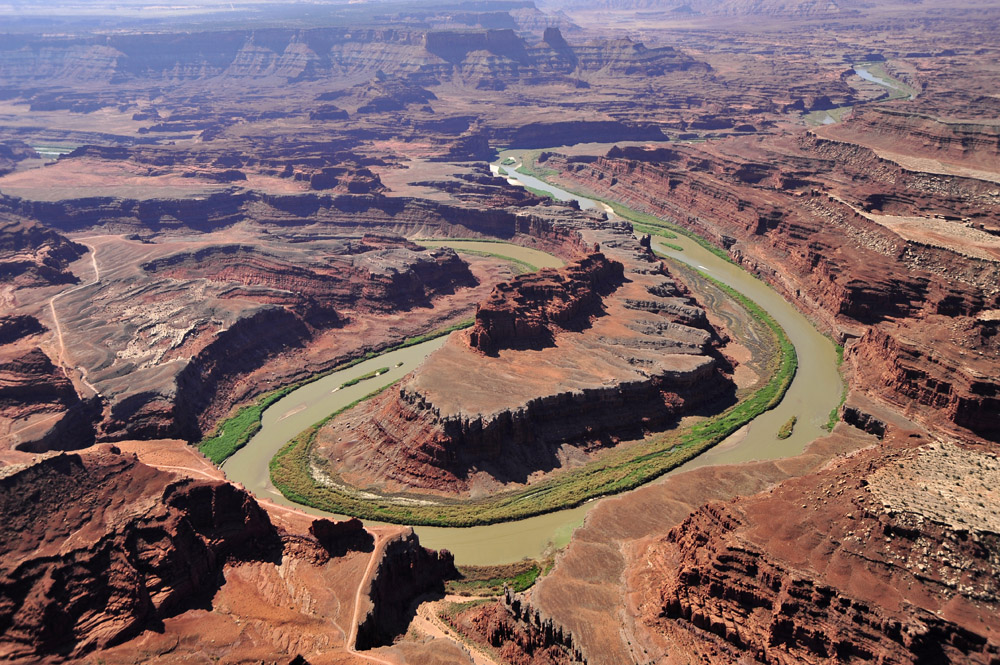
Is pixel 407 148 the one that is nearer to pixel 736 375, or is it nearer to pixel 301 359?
pixel 301 359

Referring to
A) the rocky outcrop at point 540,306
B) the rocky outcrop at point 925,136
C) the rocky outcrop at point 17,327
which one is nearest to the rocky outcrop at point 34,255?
the rocky outcrop at point 17,327

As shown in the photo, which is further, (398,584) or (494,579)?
(494,579)

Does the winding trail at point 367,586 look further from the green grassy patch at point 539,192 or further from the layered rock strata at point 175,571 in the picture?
the green grassy patch at point 539,192

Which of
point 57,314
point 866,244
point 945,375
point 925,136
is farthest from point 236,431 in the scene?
point 925,136

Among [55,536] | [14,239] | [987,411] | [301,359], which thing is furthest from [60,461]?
[14,239]

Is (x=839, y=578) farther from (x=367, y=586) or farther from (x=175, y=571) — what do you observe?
(x=175, y=571)
